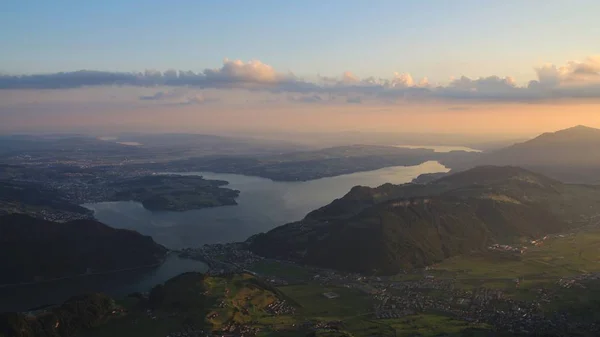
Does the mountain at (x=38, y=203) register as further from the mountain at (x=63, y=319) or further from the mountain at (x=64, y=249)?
the mountain at (x=63, y=319)

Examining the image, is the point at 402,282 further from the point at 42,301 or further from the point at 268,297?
the point at 42,301

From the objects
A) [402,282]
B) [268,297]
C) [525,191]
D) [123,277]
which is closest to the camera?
[268,297]

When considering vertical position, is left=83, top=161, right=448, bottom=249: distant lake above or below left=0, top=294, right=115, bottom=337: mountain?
below

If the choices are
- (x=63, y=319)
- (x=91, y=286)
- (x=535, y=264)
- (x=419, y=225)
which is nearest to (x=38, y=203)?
(x=91, y=286)

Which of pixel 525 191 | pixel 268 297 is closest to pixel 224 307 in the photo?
pixel 268 297

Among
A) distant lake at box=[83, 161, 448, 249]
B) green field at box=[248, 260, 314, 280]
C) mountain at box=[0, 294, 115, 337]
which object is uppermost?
mountain at box=[0, 294, 115, 337]

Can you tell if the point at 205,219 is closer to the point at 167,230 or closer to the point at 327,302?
the point at 167,230

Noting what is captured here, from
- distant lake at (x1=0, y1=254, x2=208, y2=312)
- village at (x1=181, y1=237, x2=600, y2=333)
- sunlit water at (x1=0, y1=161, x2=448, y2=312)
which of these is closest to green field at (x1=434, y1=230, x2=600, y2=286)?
village at (x1=181, y1=237, x2=600, y2=333)

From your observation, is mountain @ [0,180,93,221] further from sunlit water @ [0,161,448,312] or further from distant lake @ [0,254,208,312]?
distant lake @ [0,254,208,312]
